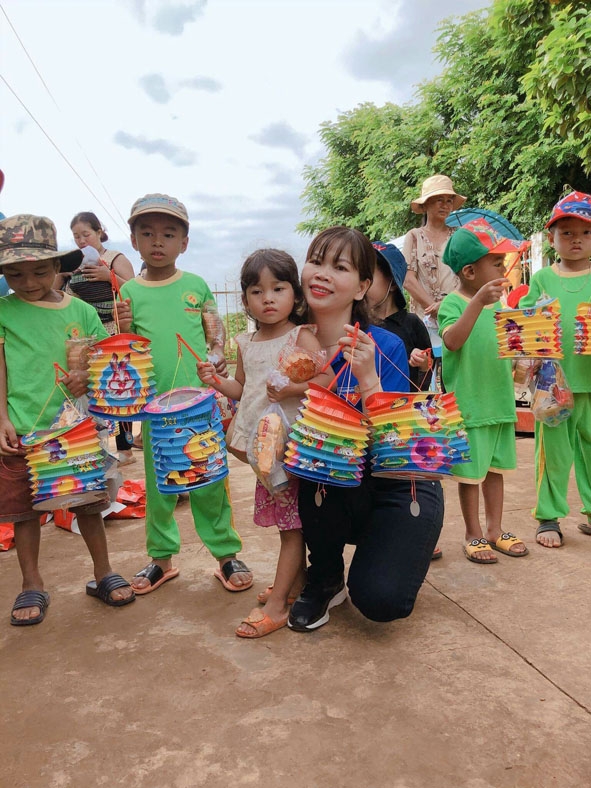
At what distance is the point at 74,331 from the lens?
8.56 ft

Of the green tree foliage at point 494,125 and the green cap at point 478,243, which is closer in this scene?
the green cap at point 478,243

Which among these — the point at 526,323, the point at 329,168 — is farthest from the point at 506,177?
the point at 526,323

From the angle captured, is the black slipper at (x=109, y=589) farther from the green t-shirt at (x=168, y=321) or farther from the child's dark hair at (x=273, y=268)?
the child's dark hair at (x=273, y=268)

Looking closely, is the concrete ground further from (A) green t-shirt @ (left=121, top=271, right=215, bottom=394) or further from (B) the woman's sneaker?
→ (A) green t-shirt @ (left=121, top=271, right=215, bottom=394)

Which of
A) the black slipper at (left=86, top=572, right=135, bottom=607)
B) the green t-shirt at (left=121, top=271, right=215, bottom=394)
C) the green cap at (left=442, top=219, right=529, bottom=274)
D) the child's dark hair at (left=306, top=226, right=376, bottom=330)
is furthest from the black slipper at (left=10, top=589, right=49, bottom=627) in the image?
the green cap at (left=442, top=219, right=529, bottom=274)

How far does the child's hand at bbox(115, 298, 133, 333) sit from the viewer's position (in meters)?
2.63

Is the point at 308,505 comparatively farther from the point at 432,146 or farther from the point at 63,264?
the point at 432,146

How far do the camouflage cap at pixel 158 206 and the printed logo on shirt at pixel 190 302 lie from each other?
0.33m

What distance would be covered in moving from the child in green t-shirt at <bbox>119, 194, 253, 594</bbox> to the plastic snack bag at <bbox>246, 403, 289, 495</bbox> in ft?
2.01

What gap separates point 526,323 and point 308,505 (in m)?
1.23

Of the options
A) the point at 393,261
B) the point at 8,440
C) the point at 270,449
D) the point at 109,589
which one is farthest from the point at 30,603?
the point at 393,261

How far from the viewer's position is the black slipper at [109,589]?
253 centimetres

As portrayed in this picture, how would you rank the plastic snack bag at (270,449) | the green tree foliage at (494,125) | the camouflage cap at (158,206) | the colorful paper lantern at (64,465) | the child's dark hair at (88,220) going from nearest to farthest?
the plastic snack bag at (270,449)
the colorful paper lantern at (64,465)
the camouflage cap at (158,206)
the child's dark hair at (88,220)
the green tree foliage at (494,125)

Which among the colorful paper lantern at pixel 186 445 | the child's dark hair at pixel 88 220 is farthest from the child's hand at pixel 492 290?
the child's dark hair at pixel 88 220
